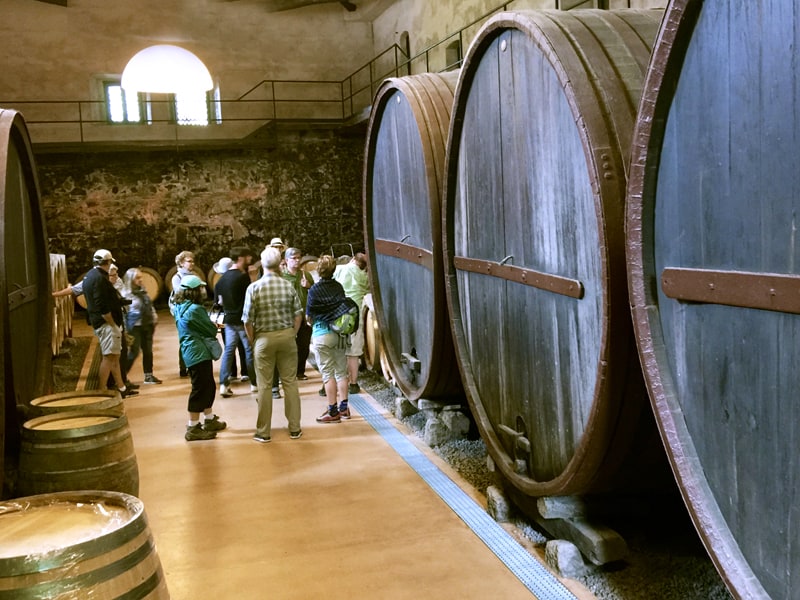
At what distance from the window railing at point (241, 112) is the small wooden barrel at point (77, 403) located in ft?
42.8

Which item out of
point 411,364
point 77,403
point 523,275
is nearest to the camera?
point 523,275

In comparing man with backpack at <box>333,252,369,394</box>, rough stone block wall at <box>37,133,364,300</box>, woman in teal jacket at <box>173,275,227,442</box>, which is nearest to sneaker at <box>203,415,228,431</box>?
woman in teal jacket at <box>173,275,227,442</box>

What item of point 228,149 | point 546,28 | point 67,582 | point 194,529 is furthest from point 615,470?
point 228,149

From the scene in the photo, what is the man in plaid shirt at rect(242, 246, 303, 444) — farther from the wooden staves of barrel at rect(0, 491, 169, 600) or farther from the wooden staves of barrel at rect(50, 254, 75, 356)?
the wooden staves of barrel at rect(50, 254, 75, 356)

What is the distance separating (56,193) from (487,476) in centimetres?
1442

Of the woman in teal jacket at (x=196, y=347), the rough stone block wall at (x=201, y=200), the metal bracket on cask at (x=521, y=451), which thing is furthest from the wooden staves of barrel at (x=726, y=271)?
the rough stone block wall at (x=201, y=200)

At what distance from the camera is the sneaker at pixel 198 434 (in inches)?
248

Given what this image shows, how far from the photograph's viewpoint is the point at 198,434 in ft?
20.7

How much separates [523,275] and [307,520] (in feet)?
6.55

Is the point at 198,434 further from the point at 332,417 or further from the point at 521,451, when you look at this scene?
the point at 521,451

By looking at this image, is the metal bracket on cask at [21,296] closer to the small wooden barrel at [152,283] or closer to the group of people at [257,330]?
the group of people at [257,330]

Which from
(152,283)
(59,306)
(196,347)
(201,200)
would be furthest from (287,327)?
(201,200)

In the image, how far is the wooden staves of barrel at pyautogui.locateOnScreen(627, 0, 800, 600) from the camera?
1834 mm

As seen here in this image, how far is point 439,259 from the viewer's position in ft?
14.8
